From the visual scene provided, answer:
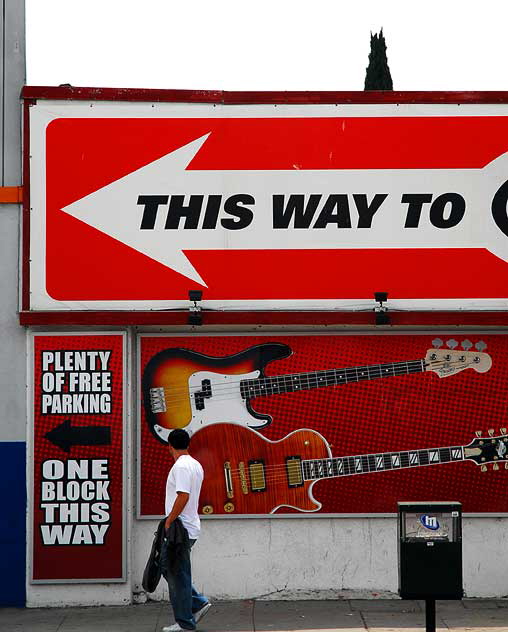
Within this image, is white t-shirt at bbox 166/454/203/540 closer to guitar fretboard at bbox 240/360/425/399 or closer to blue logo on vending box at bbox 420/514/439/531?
guitar fretboard at bbox 240/360/425/399

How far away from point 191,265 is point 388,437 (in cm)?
265

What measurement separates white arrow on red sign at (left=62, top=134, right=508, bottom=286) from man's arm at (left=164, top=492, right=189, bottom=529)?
2.29m

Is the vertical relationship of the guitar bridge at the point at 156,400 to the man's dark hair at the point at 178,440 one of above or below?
above

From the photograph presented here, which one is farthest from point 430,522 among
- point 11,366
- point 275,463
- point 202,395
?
point 11,366

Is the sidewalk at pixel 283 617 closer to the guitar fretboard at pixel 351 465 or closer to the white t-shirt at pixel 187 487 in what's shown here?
the white t-shirt at pixel 187 487

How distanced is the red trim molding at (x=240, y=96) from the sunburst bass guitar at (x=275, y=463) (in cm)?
332

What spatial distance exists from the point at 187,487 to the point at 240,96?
3.97 meters

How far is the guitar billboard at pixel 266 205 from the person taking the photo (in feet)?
32.4

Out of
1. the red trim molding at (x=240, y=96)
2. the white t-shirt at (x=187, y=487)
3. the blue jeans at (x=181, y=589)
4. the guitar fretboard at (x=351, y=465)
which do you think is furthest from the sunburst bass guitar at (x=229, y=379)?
the red trim molding at (x=240, y=96)

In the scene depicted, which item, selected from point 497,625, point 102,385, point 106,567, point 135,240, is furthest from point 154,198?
point 497,625

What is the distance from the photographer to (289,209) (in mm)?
9953

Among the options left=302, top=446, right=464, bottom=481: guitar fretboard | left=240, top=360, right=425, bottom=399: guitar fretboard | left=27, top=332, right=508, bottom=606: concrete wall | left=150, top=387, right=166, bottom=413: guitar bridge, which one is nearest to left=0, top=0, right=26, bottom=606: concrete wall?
left=27, top=332, right=508, bottom=606: concrete wall

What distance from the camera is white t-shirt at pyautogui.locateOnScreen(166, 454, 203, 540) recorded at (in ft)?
28.2

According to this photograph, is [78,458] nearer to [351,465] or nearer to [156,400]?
[156,400]
